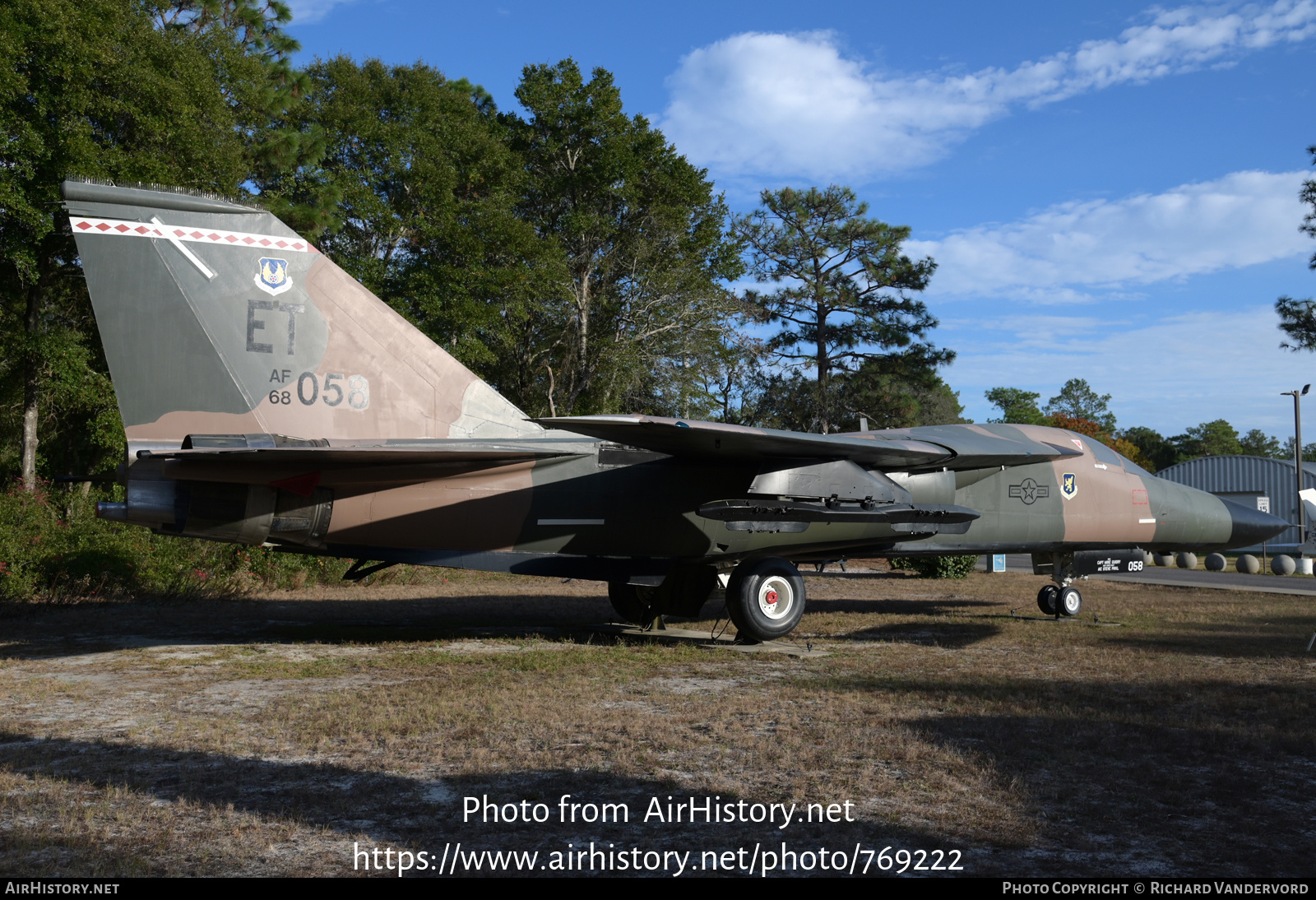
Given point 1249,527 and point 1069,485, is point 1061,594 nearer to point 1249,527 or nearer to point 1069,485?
point 1069,485

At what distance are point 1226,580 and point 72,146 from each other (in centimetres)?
2928

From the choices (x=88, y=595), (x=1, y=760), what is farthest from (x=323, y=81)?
(x=1, y=760)

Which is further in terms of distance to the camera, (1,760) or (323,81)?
(323,81)

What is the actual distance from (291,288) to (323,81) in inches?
1062

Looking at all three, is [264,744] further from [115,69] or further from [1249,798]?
[115,69]

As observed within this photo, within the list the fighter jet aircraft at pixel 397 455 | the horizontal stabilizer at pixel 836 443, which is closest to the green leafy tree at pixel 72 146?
the fighter jet aircraft at pixel 397 455

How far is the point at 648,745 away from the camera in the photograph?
5.54 metres

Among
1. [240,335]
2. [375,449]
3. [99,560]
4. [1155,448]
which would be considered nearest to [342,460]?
[375,449]

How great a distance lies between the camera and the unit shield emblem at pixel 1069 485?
12406 millimetres

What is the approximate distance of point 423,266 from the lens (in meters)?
27.5

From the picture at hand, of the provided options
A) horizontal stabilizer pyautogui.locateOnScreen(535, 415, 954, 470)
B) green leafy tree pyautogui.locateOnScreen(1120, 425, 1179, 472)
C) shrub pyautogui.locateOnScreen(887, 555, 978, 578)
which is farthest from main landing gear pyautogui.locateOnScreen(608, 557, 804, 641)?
green leafy tree pyautogui.locateOnScreen(1120, 425, 1179, 472)

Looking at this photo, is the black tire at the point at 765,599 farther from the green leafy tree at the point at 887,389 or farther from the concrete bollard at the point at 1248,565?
the green leafy tree at the point at 887,389

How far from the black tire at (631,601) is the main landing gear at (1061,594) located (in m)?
6.55

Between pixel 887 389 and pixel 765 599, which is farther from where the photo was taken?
pixel 887 389
